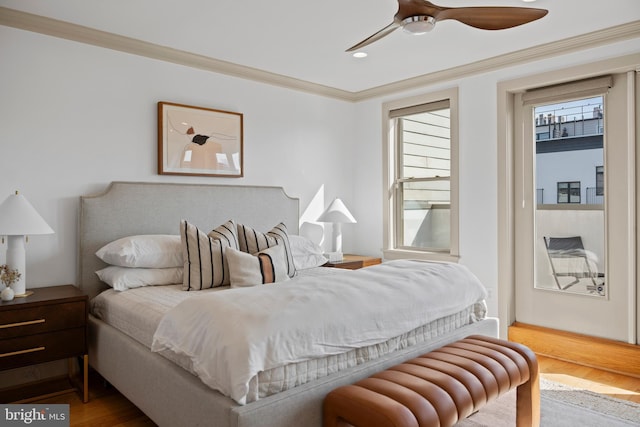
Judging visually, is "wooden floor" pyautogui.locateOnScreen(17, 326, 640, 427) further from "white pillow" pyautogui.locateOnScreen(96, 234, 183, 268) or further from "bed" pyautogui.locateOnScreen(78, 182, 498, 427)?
"white pillow" pyautogui.locateOnScreen(96, 234, 183, 268)

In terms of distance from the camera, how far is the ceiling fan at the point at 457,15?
88.7 inches

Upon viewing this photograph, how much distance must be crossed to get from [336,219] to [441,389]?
2.82 m

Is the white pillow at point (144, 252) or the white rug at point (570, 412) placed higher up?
the white pillow at point (144, 252)

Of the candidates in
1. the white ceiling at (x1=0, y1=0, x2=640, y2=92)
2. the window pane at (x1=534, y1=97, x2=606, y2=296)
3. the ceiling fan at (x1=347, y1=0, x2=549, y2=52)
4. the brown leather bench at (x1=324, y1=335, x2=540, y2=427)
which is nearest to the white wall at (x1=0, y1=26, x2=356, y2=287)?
the white ceiling at (x1=0, y1=0, x2=640, y2=92)

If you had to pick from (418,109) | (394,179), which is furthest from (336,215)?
(418,109)

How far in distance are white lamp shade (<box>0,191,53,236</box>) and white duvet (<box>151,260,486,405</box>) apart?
1.25m

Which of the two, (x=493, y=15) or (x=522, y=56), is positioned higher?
(x=522, y=56)

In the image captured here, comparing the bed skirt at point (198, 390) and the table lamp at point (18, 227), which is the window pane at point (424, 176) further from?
the table lamp at point (18, 227)

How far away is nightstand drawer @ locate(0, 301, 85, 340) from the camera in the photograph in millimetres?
2588

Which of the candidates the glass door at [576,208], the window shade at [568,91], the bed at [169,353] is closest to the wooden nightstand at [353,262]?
the bed at [169,353]

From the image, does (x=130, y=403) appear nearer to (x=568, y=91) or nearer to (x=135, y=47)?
(x=135, y=47)

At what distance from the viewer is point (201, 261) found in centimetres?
302

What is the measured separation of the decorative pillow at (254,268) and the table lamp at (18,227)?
1164 millimetres

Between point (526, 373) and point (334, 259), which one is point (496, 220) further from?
point (526, 373)
